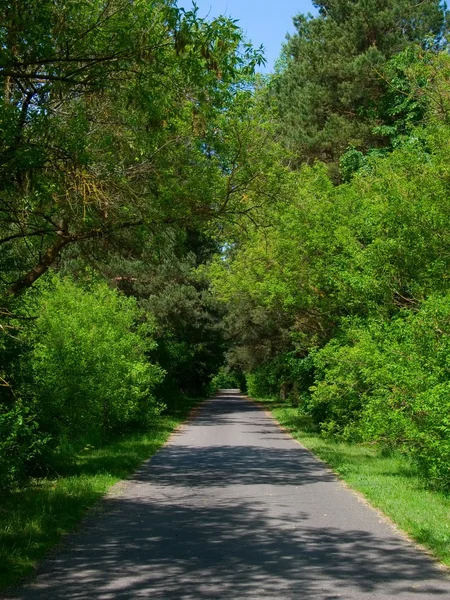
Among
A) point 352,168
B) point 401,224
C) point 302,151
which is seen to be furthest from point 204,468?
point 302,151

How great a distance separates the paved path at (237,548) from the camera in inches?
251

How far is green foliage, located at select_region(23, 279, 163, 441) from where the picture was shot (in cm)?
1351

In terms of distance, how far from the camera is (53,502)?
10336 millimetres

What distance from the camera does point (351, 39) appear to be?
1324 inches

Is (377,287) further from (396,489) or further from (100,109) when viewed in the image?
(100,109)

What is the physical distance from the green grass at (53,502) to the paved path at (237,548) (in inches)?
10.4

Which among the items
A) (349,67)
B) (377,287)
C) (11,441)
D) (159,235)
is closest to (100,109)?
(159,235)

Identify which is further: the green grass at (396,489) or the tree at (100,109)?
the green grass at (396,489)

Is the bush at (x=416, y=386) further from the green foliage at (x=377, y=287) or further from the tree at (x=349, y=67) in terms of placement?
the tree at (x=349, y=67)

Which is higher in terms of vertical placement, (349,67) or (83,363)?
(349,67)

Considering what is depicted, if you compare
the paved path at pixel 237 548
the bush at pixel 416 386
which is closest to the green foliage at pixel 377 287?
the bush at pixel 416 386

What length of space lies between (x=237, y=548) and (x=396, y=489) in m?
4.48

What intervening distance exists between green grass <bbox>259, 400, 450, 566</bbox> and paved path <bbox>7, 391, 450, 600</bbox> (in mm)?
274

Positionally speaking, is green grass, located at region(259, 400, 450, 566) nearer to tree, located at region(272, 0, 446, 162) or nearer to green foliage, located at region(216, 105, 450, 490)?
green foliage, located at region(216, 105, 450, 490)
